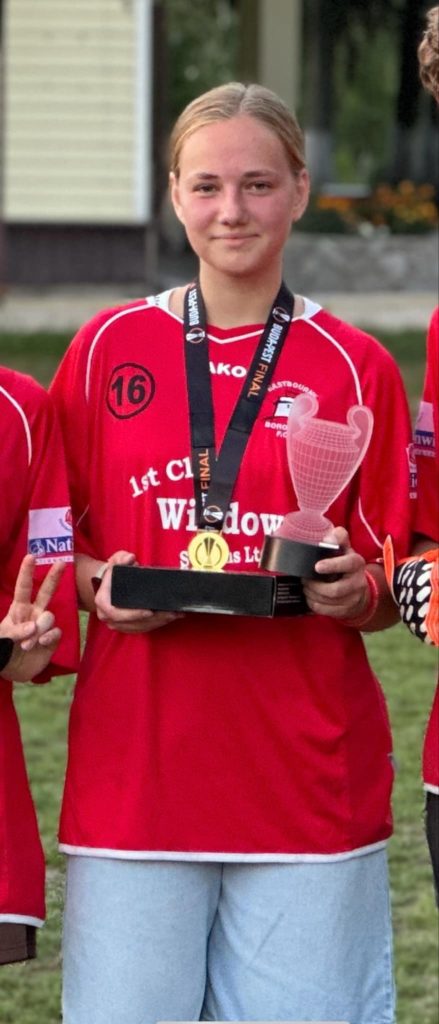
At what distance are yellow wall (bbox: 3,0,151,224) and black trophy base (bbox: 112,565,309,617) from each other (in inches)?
660

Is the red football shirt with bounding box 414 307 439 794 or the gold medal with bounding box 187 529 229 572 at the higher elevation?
the red football shirt with bounding box 414 307 439 794

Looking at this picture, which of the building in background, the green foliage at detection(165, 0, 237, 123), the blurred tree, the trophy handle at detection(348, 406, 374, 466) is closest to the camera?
the trophy handle at detection(348, 406, 374, 466)

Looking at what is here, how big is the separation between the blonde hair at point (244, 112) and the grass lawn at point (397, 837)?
51.1 inches

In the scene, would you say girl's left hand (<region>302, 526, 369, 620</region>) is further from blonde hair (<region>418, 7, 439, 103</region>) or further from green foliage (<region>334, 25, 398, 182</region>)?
green foliage (<region>334, 25, 398, 182</region>)

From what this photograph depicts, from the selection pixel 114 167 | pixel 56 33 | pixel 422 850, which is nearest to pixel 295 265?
pixel 114 167

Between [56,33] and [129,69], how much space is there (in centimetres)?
87

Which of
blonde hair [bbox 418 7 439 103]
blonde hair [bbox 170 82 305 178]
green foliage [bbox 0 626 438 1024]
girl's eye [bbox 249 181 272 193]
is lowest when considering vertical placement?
green foliage [bbox 0 626 438 1024]

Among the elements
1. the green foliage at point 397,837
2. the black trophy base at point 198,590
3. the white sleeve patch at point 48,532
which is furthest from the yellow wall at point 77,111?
the black trophy base at point 198,590

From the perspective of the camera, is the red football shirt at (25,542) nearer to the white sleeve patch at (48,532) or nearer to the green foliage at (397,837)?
the white sleeve patch at (48,532)

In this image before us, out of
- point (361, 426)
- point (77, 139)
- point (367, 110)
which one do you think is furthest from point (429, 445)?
point (367, 110)

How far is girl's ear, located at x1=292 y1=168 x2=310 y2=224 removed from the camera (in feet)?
9.69

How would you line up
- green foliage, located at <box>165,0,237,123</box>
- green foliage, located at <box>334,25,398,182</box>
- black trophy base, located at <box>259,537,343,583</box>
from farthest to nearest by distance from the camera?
1. green foliage, located at <box>334,25,398,182</box>
2. green foliage, located at <box>165,0,237,123</box>
3. black trophy base, located at <box>259,537,343,583</box>

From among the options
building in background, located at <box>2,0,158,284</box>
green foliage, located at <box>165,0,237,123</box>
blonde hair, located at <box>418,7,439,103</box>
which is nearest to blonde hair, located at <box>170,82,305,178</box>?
blonde hair, located at <box>418,7,439,103</box>

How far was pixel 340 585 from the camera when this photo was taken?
275cm
